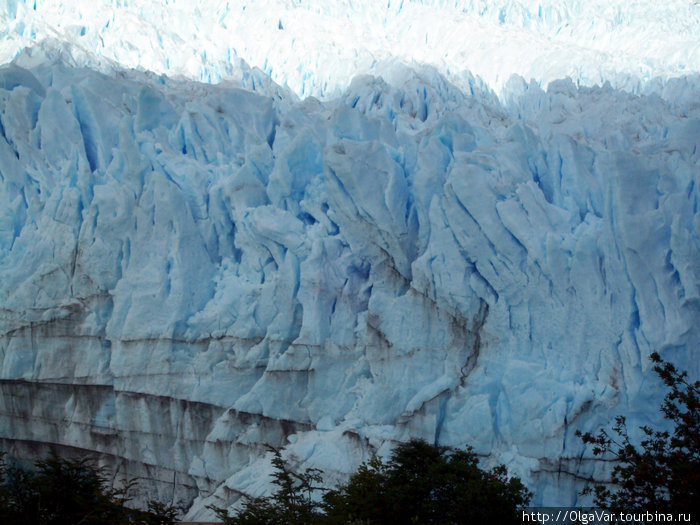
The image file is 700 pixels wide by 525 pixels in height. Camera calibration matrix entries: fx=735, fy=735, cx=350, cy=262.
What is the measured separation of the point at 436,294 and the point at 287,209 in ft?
9.44

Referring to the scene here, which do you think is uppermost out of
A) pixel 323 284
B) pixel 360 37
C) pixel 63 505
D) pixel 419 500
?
pixel 360 37

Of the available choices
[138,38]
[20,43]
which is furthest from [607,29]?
[20,43]

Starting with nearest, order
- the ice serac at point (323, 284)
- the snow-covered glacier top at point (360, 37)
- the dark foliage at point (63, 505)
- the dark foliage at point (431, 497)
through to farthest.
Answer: the dark foliage at point (63, 505), the dark foliage at point (431, 497), the ice serac at point (323, 284), the snow-covered glacier top at point (360, 37)

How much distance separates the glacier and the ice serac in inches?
1.2

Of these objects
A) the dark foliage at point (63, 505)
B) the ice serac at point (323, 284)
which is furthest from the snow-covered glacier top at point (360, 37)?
the dark foliage at point (63, 505)

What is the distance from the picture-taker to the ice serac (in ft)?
27.6

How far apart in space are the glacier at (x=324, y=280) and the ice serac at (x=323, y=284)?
30 millimetres

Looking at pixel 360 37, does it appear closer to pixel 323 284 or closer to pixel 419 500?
pixel 323 284

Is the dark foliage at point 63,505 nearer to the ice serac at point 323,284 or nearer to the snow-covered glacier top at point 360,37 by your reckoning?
the ice serac at point 323,284

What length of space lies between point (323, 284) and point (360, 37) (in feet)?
35.2

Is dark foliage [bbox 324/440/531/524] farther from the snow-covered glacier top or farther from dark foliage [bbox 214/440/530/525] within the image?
the snow-covered glacier top

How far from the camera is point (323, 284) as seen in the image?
9.95 m

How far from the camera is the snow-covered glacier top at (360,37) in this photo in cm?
1717

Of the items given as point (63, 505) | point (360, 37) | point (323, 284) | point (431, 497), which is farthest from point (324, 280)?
point (360, 37)
